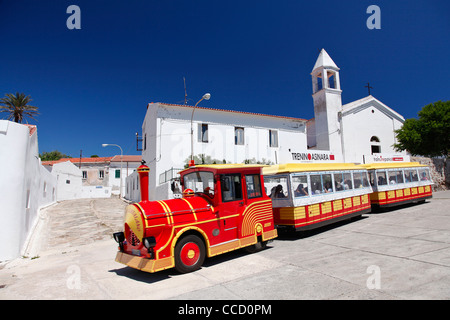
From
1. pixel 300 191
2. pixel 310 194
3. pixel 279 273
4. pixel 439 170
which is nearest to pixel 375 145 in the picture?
pixel 439 170

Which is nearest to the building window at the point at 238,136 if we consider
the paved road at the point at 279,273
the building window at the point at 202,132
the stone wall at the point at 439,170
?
the building window at the point at 202,132

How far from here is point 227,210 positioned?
6.21 metres

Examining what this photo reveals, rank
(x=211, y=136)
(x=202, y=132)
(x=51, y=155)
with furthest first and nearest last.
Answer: (x=51, y=155)
(x=211, y=136)
(x=202, y=132)

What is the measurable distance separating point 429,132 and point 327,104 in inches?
372

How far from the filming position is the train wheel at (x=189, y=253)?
529 centimetres

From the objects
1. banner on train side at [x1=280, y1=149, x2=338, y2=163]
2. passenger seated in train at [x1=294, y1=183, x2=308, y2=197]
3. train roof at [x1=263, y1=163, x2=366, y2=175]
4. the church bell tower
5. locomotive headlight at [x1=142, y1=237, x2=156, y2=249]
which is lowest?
locomotive headlight at [x1=142, y1=237, x2=156, y2=249]

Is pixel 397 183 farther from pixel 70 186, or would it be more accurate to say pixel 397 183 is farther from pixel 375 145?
pixel 70 186

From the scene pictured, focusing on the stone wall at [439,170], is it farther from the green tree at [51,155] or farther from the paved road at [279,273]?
the green tree at [51,155]

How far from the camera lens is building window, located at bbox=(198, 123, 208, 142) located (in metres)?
20.9

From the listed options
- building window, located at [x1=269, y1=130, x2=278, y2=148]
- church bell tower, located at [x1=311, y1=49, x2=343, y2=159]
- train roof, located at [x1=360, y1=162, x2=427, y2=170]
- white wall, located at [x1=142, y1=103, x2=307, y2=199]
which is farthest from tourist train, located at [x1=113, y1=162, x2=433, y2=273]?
church bell tower, located at [x1=311, y1=49, x2=343, y2=159]

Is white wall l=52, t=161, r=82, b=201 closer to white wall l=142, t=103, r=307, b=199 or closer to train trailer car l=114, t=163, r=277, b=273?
white wall l=142, t=103, r=307, b=199

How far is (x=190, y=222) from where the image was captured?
5492 mm

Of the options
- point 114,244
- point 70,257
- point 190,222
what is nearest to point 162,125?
point 114,244

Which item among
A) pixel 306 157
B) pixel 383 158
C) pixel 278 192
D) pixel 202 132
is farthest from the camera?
pixel 202 132
